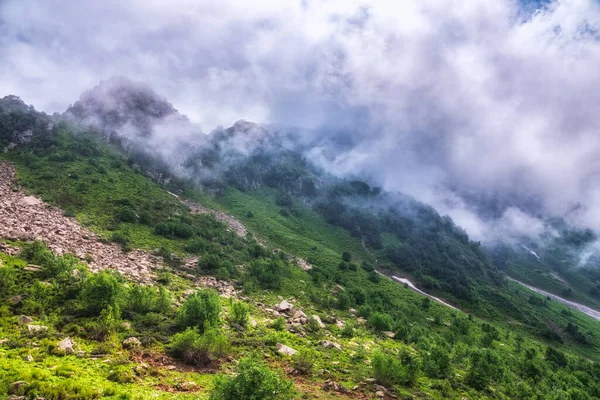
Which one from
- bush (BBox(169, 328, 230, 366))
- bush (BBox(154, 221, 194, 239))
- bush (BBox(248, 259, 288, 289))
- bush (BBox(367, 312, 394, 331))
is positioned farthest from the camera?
bush (BBox(154, 221, 194, 239))

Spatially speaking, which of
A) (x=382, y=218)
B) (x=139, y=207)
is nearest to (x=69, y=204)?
(x=139, y=207)

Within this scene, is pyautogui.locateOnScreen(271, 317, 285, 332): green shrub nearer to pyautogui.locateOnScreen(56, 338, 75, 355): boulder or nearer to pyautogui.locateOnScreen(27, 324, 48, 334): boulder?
pyautogui.locateOnScreen(56, 338, 75, 355): boulder

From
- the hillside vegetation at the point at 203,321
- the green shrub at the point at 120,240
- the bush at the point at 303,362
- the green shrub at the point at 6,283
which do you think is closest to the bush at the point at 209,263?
the hillside vegetation at the point at 203,321

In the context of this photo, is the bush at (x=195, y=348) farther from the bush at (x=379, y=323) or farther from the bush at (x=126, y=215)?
the bush at (x=126, y=215)

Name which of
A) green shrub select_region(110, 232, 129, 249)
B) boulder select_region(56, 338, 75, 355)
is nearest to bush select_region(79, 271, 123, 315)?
boulder select_region(56, 338, 75, 355)

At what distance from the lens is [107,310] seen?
19.8 m

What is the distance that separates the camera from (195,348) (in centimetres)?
1831

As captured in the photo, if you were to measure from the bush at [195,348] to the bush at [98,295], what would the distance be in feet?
16.3

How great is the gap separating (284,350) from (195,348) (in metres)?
6.53

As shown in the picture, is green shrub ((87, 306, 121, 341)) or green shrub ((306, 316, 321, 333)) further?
green shrub ((306, 316, 321, 333))

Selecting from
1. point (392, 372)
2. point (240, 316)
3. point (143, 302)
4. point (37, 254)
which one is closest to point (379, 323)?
point (392, 372)

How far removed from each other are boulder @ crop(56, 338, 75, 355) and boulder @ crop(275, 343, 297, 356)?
12.1 m

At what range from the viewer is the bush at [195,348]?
59.7ft

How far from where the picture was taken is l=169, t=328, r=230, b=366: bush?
1819cm
